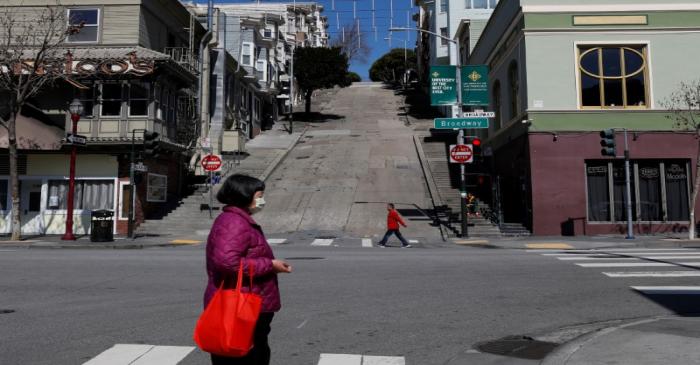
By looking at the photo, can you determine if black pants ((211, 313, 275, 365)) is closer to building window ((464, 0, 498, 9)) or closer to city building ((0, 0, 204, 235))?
city building ((0, 0, 204, 235))

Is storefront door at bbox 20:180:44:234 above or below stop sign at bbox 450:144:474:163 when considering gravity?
below

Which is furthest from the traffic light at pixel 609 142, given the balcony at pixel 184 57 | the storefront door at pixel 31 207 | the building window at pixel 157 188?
the storefront door at pixel 31 207

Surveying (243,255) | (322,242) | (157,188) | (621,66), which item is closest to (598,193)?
(621,66)

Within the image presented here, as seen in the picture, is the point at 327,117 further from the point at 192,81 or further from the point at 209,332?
the point at 209,332

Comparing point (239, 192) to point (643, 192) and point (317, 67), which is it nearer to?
point (643, 192)

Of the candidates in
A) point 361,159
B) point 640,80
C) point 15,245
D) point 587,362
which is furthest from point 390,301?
point 361,159

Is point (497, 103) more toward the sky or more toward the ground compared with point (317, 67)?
more toward the ground

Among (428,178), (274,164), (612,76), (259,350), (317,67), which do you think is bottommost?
(259,350)

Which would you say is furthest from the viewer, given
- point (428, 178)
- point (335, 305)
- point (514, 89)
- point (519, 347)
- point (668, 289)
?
point (428, 178)

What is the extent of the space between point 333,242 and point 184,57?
53.1 feet

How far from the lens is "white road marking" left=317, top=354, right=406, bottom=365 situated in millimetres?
5125

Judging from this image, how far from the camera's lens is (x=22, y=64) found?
2100cm

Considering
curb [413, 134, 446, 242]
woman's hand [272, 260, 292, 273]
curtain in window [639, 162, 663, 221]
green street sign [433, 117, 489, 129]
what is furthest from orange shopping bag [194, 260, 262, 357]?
curtain in window [639, 162, 663, 221]

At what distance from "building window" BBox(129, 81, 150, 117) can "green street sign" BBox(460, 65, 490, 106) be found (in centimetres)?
1360
